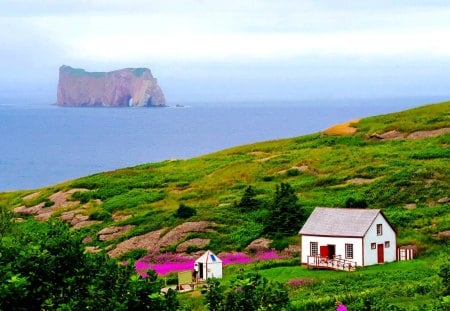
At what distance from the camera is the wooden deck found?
191ft

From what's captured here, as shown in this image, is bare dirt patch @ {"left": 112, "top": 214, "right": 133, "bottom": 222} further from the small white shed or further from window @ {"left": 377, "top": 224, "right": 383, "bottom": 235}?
window @ {"left": 377, "top": 224, "right": 383, "bottom": 235}

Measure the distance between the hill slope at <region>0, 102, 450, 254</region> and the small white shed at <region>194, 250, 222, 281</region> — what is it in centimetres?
891

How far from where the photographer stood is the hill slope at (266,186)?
234 feet

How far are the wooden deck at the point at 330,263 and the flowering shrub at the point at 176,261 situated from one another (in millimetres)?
4244

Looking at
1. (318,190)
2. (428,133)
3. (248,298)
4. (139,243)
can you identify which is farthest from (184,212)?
(248,298)

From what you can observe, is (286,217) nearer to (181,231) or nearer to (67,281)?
(181,231)

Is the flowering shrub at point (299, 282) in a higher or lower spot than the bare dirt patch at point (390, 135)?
lower

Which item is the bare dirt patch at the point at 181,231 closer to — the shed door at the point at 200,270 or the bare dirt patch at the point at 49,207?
the shed door at the point at 200,270

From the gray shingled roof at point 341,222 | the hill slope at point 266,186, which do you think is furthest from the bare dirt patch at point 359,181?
the gray shingled roof at point 341,222

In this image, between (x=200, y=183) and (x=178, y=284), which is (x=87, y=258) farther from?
(x=200, y=183)

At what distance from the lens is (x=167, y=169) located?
352ft

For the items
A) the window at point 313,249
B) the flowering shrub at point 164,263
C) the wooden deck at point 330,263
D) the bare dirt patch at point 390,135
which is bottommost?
the flowering shrub at point 164,263

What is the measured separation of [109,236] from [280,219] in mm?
15463

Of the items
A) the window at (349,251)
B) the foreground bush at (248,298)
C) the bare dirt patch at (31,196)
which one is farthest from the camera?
the bare dirt patch at (31,196)
